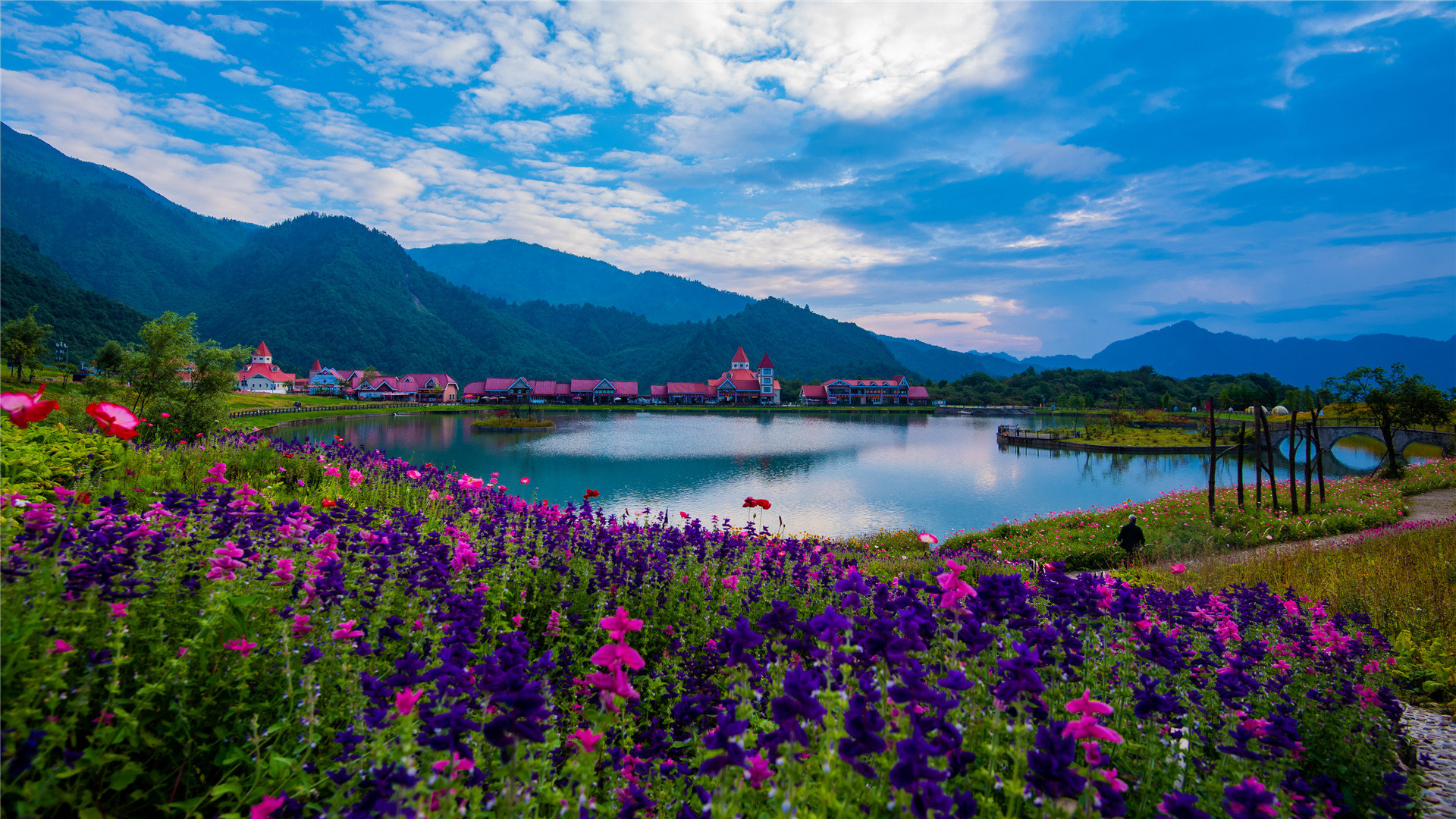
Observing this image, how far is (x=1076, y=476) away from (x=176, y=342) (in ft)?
133

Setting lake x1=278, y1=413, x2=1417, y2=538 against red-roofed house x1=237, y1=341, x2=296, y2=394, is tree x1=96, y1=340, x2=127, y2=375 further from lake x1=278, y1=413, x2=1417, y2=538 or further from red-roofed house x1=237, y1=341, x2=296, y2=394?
red-roofed house x1=237, y1=341, x2=296, y2=394

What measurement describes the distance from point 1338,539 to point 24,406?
62.0 feet

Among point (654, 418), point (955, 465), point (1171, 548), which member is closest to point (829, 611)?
point (1171, 548)

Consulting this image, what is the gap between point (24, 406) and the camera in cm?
231

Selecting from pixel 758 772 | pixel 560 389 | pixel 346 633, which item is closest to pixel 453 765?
pixel 758 772

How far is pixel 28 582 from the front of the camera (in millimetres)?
2684

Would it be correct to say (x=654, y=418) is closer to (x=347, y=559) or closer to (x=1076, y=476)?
(x=1076, y=476)

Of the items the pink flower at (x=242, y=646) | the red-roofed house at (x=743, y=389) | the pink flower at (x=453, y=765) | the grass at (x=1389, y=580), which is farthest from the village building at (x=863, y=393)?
the pink flower at (x=453, y=765)

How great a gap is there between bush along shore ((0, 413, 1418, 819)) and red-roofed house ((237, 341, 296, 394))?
12131 cm

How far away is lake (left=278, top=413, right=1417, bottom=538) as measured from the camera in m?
20.5

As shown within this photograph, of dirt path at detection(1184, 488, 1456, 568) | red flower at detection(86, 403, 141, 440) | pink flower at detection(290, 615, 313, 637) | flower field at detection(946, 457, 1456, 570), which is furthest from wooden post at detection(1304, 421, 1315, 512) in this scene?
red flower at detection(86, 403, 141, 440)

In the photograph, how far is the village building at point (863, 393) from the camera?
371ft

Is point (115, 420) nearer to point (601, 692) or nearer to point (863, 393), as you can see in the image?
point (601, 692)

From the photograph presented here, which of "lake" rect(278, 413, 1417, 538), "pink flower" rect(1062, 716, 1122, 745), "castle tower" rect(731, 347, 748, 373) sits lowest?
"lake" rect(278, 413, 1417, 538)
